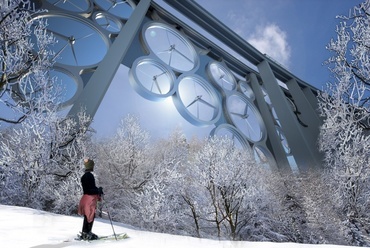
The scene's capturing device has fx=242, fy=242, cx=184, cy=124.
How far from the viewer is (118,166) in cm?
1309

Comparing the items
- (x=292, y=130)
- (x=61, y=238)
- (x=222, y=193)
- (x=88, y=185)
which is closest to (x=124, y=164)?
(x=222, y=193)

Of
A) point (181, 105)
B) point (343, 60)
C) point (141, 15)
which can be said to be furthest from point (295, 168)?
point (141, 15)

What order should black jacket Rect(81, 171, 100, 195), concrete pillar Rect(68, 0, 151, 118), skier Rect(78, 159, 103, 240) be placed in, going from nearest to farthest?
skier Rect(78, 159, 103, 240), black jacket Rect(81, 171, 100, 195), concrete pillar Rect(68, 0, 151, 118)

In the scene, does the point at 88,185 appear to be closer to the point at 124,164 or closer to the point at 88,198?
the point at 88,198

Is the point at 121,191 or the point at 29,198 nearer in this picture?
the point at 29,198

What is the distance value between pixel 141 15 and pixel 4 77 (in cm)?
1017

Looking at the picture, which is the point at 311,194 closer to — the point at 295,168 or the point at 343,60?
the point at 295,168

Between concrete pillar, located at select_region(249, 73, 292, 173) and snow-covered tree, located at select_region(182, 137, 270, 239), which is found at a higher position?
concrete pillar, located at select_region(249, 73, 292, 173)

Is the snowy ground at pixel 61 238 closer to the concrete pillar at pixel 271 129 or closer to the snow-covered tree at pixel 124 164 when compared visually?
the snow-covered tree at pixel 124 164

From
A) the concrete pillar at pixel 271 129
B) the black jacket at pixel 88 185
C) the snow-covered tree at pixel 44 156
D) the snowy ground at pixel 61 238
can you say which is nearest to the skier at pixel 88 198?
the black jacket at pixel 88 185

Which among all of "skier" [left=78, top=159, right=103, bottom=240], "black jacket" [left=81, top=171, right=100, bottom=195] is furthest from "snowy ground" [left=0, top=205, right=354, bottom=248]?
"black jacket" [left=81, top=171, right=100, bottom=195]

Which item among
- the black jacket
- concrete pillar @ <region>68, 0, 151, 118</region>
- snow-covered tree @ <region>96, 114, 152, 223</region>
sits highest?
concrete pillar @ <region>68, 0, 151, 118</region>

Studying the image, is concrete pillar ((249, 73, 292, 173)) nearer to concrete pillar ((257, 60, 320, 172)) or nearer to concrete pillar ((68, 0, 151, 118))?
concrete pillar ((257, 60, 320, 172))

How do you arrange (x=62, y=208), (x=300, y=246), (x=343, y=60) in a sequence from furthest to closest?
(x=62, y=208) → (x=343, y=60) → (x=300, y=246)
